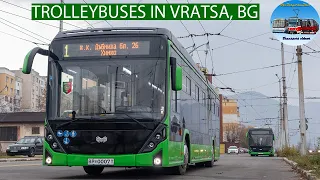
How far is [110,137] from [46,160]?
→ 1.60m

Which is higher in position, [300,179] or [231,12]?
[231,12]

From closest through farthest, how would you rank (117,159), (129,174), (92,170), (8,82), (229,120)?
1. (117,159)
2. (92,170)
3. (129,174)
4. (8,82)
5. (229,120)

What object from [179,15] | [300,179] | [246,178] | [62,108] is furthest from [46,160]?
[179,15]

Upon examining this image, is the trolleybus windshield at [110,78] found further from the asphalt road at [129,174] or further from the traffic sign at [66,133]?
the asphalt road at [129,174]

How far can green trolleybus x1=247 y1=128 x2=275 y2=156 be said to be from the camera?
5331 cm

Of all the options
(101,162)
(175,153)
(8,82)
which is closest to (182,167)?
(175,153)

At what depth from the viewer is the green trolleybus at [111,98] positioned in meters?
11.1

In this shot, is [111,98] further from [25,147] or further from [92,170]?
[25,147]

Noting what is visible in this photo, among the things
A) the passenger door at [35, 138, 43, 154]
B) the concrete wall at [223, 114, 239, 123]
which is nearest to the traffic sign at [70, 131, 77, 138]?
the passenger door at [35, 138, 43, 154]

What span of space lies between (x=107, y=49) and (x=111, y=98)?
4.00ft

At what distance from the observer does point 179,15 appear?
1858cm

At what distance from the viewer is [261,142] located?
53.5 metres

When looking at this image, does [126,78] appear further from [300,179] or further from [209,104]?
[209,104]

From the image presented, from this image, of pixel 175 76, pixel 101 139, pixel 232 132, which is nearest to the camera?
pixel 101 139
